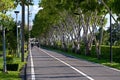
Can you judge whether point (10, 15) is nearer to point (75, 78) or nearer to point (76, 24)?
point (75, 78)

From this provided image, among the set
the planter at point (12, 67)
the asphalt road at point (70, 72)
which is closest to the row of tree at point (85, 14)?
the asphalt road at point (70, 72)

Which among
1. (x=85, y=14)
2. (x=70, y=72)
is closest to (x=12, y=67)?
(x=70, y=72)

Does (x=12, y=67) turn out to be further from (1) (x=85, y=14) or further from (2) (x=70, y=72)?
(1) (x=85, y=14)

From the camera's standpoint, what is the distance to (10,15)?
17.2 m

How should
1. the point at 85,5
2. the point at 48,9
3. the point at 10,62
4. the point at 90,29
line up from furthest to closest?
1. the point at 48,9
2. the point at 90,29
3. the point at 85,5
4. the point at 10,62

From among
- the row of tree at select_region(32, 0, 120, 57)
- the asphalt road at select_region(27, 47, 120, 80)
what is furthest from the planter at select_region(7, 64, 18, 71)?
the row of tree at select_region(32, 0, 120, 57)

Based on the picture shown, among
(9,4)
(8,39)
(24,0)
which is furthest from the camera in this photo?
(8,39)

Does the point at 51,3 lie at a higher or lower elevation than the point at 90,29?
higher

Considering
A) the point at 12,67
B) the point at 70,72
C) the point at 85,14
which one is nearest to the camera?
the point at 12,67

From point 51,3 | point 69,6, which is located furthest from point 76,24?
point 69,6

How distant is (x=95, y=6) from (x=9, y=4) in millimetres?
29828

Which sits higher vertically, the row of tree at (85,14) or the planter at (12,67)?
the row of tree at (85,14)

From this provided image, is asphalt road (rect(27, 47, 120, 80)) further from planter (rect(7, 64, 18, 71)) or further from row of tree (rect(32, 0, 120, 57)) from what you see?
row of tree (rect(32, 0, 120, 57))

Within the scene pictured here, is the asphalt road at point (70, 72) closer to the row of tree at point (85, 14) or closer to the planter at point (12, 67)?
the planter at point (12, 67)
